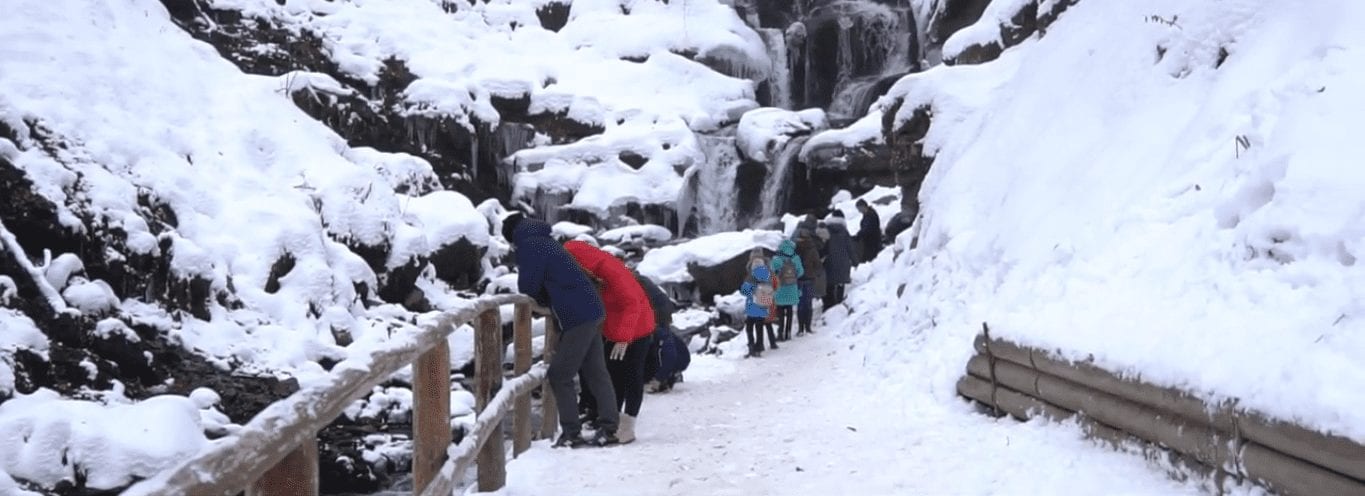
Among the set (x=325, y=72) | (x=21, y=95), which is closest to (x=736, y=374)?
(x=21, y=95)

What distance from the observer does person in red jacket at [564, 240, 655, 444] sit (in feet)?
21.4

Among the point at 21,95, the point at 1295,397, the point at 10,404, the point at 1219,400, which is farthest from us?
the point at 21,95

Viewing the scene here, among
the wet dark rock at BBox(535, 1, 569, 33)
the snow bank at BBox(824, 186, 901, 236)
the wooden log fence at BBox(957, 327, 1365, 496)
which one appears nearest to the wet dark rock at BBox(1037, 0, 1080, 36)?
the snow bank at BBox(824, 186, 901, 236)

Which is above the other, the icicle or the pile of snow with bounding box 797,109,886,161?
the pile of snow with bounding box 797,109,886,161

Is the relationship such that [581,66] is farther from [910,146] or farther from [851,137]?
[910,146]

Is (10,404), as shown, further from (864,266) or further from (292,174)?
(864,266)

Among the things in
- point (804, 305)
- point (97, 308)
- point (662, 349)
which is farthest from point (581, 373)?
point (804, 305)

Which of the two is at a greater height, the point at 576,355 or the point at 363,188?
the point at 576,355

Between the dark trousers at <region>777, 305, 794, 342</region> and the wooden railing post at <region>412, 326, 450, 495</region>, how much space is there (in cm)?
960

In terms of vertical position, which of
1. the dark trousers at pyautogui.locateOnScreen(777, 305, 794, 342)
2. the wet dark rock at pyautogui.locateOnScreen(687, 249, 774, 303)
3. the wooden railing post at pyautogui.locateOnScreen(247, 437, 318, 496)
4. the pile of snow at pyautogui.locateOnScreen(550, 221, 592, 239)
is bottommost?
the pile of snow at pyautogui.locateOnScreen(550, 221, 592, 239)

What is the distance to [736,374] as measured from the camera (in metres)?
10.9

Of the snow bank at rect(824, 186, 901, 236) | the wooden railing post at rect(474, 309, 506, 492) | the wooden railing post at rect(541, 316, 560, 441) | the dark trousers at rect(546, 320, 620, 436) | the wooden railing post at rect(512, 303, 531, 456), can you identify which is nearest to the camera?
the wooden railing post at rect(474, 309, 506, 492)

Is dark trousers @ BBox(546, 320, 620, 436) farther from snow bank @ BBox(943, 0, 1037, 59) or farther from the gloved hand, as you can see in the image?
snow bank @ BBox(943, 0, 1037, 59)

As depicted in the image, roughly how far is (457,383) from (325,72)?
14293mm
